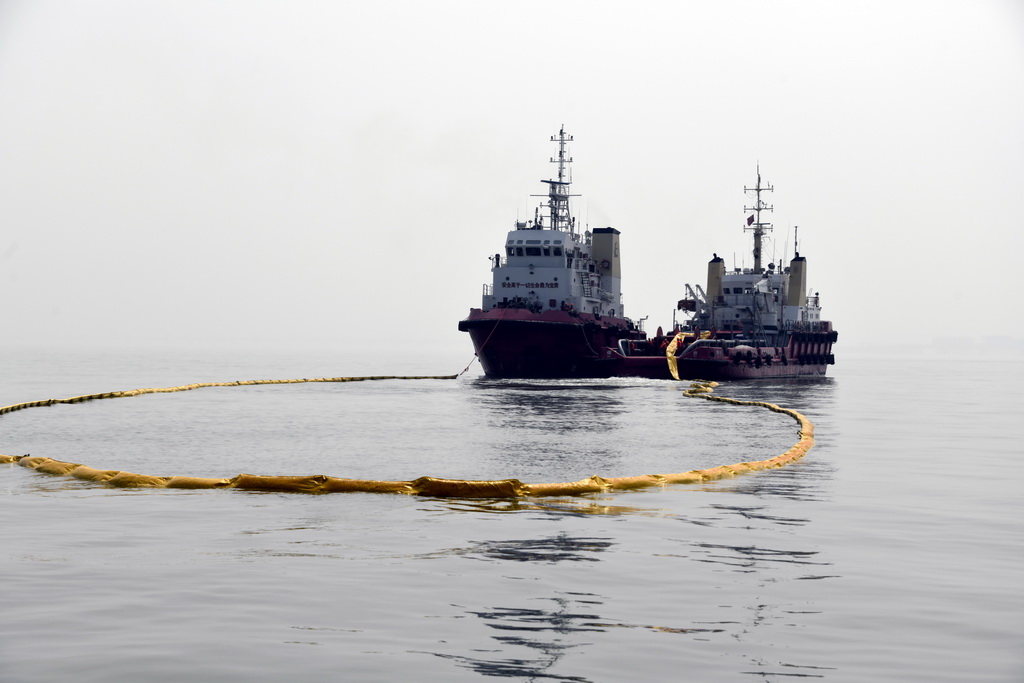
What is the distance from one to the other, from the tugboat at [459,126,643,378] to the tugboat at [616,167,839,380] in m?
2.98

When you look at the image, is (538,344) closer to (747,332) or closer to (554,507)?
(747,332)

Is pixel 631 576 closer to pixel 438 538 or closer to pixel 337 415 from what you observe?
pixel 438 538

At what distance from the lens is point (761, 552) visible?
14203 millimetres

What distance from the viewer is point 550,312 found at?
77.9 metres

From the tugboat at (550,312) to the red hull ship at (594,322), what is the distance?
0.08 m

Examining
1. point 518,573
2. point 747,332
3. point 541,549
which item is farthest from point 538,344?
point 518,573

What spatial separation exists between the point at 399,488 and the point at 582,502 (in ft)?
11.6

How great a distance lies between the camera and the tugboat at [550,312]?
7775cm

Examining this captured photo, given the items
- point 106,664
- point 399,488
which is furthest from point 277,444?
point 106,664

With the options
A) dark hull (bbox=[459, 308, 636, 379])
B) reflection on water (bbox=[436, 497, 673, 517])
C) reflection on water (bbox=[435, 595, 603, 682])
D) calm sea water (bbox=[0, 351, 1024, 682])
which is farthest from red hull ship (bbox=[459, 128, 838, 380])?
reflection on water (bbox=[435, 595, 603, 682])

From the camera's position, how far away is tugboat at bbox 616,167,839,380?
80000 mm

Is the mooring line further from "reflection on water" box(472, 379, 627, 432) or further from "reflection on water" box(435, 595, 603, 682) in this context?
"reflection on water" box(472, 379, 627, 432)

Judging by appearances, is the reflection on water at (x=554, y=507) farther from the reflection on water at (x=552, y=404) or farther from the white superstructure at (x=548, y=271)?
the white superstructure at (x=548, y=271)

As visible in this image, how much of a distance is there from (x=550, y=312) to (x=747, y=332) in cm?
2574
